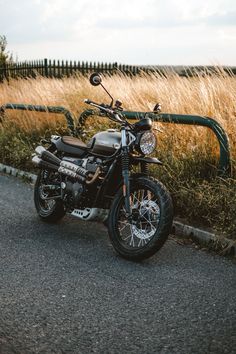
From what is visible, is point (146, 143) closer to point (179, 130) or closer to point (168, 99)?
point (179, 130)

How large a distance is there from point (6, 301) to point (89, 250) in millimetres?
1385

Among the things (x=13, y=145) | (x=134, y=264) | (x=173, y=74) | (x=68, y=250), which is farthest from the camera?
(x=13, y=145)

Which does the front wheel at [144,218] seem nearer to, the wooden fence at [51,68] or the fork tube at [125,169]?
the fork tube at [125,169]

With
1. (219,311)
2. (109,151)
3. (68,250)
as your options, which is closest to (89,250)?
(68,250)

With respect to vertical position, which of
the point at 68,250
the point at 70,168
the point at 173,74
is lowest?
the point at 68,250

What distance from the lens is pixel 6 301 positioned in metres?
4.07

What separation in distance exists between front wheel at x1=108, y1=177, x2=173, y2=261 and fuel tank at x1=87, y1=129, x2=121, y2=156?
1.39 feet

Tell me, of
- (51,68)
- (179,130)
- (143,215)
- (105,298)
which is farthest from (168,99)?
(51,68)

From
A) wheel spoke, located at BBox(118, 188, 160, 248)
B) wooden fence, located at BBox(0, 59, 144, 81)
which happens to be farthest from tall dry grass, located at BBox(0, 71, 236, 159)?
wooden fence, located at BBox(0, 59, 144, 81)

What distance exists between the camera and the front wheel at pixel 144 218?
483 centimetres

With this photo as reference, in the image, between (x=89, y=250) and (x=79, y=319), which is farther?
(x=89, y=250)

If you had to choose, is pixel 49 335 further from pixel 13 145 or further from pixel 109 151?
pixel 13 145

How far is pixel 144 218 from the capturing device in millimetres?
5074

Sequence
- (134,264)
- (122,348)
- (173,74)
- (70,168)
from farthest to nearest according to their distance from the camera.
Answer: (173,74), (70,168), (134,264), (122,348)
